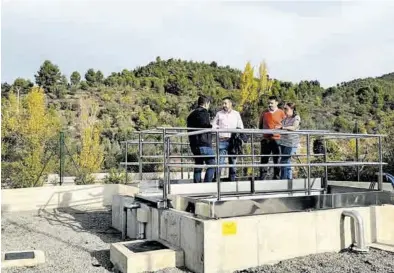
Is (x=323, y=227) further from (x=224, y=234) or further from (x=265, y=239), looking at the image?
(x=224, y=234)

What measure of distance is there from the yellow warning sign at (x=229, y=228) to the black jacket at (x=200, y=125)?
2.61 m

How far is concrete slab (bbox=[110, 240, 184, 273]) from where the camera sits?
4.79 meters

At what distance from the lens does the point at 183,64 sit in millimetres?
79500

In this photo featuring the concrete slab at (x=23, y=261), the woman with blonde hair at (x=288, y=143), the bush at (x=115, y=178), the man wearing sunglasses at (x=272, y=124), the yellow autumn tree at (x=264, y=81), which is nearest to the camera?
the concrete slab at (x=23, y=261)

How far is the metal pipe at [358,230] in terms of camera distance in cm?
557

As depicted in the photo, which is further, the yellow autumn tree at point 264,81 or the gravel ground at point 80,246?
the yellow autumn tree at point 264,81

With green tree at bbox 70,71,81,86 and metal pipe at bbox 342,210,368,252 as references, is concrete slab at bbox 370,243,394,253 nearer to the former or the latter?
metal pipe at bbox 342,210,368,252

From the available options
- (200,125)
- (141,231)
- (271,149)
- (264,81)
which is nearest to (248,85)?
(264,81)

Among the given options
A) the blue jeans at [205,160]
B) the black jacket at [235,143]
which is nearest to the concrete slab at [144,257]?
the blue jeans at [205,160]

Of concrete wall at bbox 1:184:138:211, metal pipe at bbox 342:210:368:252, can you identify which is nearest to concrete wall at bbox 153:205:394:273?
metal pipe at bbox 342:210:368:252

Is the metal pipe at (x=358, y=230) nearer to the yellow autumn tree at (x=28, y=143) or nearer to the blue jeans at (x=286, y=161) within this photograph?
the blue jeans at (x=286, y=161)

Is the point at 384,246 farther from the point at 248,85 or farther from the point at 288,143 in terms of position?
the point at 248,85

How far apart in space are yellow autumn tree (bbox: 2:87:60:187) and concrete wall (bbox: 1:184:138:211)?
6.29 ft

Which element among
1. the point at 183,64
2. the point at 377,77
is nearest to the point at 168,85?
the point at 183,64
